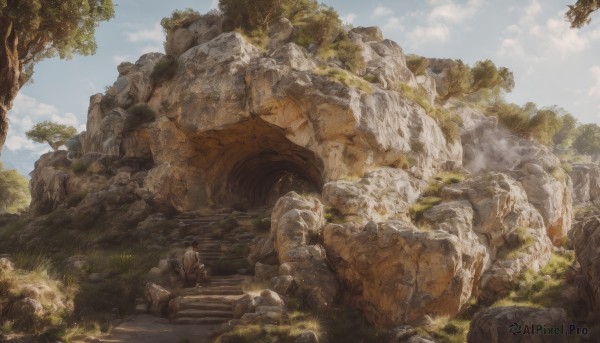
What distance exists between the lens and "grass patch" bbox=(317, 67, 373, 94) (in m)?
21.7

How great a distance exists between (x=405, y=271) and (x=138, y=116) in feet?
68.0

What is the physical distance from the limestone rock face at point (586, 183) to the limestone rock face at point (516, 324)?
3380 centimetres

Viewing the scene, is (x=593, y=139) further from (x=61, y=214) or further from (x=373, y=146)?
(x=61, y=214)

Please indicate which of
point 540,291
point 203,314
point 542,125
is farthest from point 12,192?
point 540,291

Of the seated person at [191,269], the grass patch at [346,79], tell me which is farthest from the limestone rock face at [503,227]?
the seated person at [191,269]

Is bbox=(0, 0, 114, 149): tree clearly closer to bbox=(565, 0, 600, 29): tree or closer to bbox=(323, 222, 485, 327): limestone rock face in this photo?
bbox=(323, 222, 485, 327): limestone rock face

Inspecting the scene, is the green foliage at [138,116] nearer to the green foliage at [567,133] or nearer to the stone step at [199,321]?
the stone step at [199,321]

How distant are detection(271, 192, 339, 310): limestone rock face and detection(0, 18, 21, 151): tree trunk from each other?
30.3 feet

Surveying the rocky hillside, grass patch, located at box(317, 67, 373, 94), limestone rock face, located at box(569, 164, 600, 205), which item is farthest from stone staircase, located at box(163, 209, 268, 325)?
limestone rock face, located at box(569, 164, 600, 205)

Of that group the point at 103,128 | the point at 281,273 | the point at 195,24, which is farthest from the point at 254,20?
the point at 281,273

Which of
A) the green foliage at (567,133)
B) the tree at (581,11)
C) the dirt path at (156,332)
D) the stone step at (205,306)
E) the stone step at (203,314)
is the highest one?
the green foliage at (567,133)

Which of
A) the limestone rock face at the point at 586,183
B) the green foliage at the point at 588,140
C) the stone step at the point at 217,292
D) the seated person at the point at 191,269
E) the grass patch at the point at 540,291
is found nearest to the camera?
the grass patch at the point at 540,291

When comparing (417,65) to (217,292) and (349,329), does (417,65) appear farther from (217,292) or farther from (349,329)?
(349,329)

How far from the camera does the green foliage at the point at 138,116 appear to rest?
26812mm
